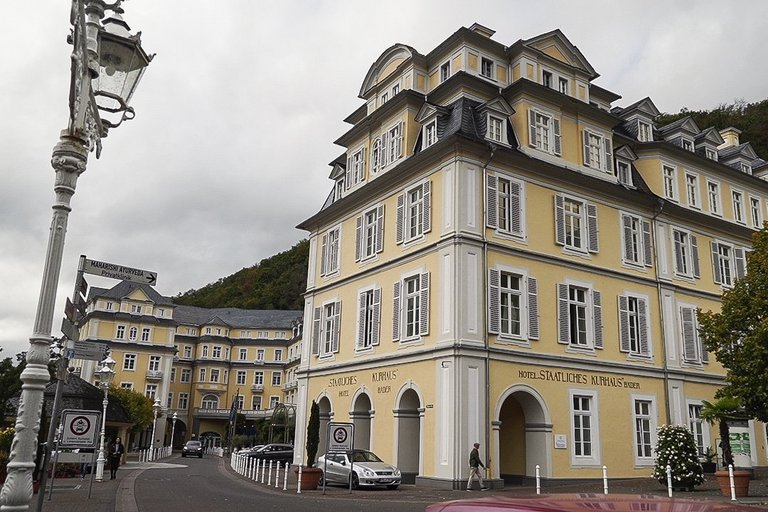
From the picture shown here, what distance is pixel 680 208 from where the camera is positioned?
3200 centimetres

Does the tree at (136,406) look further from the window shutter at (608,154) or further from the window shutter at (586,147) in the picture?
the window shutter at (608,154)

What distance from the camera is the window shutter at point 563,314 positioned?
2652 cm

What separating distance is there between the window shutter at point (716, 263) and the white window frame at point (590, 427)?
11409 mm

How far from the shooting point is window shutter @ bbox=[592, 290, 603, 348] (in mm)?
27703

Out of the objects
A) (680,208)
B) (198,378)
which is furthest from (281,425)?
(680,208)

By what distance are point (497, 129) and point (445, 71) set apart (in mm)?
4544

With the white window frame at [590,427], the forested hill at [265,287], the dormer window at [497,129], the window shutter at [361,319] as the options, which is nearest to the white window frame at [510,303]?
the white window frame at [590,427]

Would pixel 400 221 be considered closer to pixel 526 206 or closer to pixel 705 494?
pixel 526 206

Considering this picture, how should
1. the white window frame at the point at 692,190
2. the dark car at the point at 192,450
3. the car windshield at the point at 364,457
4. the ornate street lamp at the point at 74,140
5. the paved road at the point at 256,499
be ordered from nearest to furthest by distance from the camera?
the ornate street lamp at the point at 74,140 → the paved road at the point at 256,499 → the car windshield at the point at 364,457 → the white window frame at the point at 692,190 → the dark car at the point at 192,450

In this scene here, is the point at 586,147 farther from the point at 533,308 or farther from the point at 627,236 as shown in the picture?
the point at 533,308

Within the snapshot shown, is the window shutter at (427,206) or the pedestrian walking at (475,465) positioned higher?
the window shutter at (427,206)

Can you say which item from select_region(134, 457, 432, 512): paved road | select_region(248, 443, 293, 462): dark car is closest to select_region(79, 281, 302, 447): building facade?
select_region(248, 443, 293, 462): dark car

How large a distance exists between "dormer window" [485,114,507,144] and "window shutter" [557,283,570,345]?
6.16 m

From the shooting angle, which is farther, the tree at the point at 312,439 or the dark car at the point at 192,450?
the dark car at the point at 192,450
